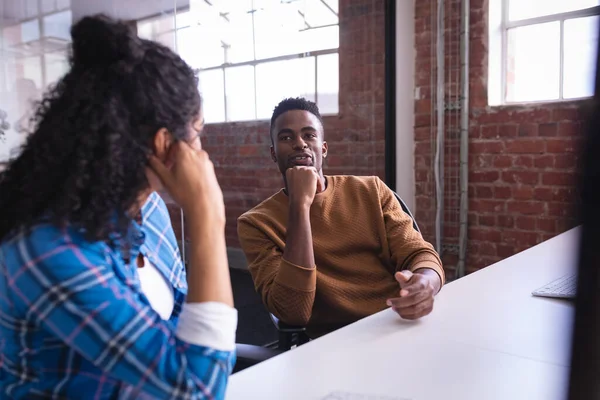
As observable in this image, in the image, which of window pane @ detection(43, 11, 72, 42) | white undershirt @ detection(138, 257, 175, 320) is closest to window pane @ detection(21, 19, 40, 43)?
window pane @ detection(43, 11, 72, 42)

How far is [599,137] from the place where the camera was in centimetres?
21

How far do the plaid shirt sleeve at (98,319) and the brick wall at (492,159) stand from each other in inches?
103

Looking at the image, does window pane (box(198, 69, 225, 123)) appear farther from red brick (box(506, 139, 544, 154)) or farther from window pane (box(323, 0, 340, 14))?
red brick (box(506, 139, 544, 154))

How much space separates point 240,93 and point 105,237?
1.71m

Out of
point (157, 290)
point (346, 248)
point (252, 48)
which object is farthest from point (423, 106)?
point (157, 290)

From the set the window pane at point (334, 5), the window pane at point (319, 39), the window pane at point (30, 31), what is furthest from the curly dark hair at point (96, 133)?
the window pane at point (334, 5)

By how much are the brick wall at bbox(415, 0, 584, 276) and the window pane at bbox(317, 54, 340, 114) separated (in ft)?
2.04

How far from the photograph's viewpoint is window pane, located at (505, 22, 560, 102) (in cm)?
293

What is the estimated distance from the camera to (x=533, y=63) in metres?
3.04

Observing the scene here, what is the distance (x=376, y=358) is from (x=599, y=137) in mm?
871

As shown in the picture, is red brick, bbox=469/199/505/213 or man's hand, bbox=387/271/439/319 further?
red brick, bbox=469/199/505/213

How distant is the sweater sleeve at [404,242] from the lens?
1.50 metres

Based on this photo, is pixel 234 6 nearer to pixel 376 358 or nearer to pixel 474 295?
pixel 474 295

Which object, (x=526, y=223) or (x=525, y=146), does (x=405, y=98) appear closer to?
(x=525, y=146)
